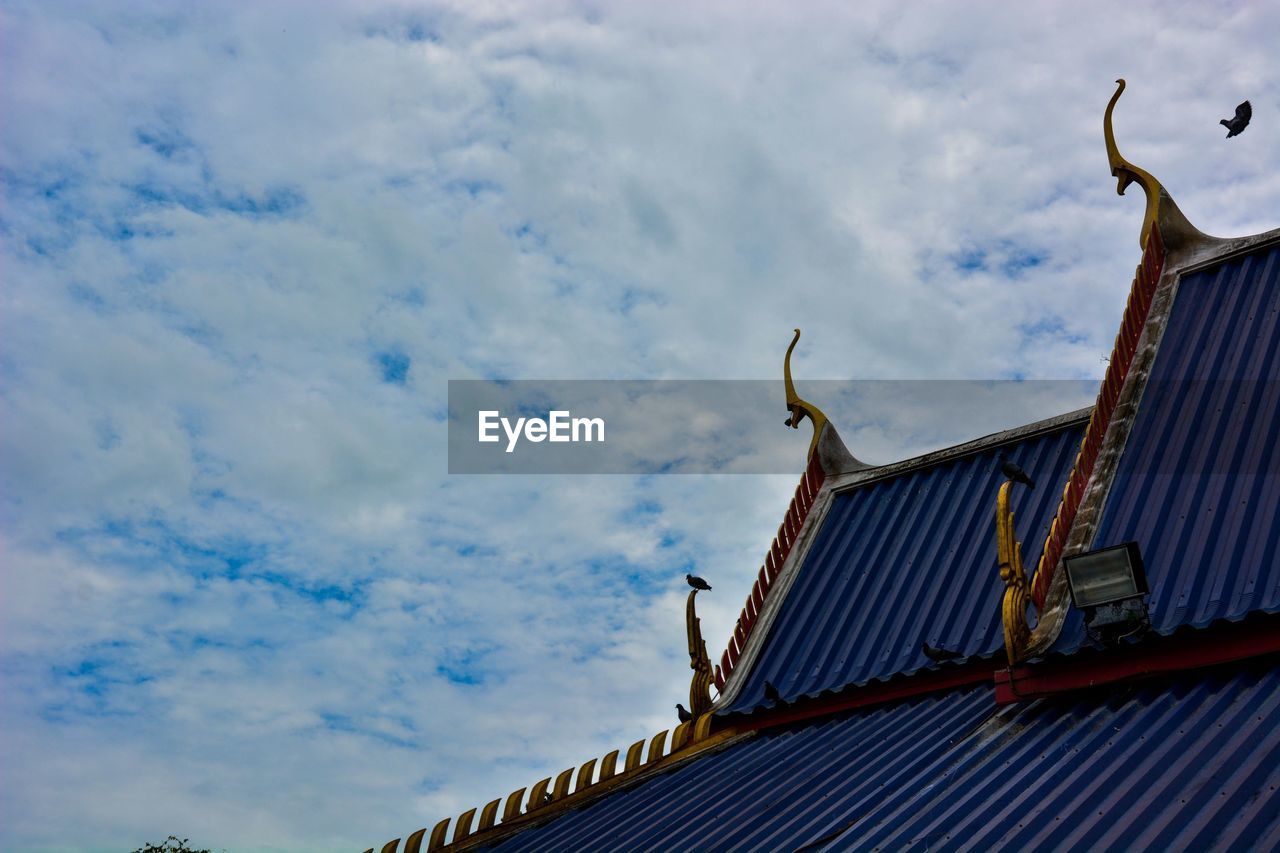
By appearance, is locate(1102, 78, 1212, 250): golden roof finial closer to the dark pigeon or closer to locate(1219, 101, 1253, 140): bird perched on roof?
locate(1219, 101, 1253, 140): bird perched on roof

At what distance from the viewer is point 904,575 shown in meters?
13.6

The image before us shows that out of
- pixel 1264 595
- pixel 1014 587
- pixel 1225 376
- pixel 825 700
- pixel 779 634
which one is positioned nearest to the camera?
pixel 1264 595

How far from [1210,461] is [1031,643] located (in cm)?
237

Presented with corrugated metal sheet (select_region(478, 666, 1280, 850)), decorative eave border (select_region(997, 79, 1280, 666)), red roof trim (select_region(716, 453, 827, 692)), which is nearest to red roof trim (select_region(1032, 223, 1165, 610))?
decorative eave border (select_region(997, 79, 1280, 666))

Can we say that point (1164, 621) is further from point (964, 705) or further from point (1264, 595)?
point (964, 705)

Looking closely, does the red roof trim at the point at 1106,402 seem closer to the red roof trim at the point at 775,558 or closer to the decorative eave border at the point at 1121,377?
the decorative eave border at the point at 1121,377

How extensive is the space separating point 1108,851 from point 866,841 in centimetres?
175

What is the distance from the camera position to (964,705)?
10555 millimetres

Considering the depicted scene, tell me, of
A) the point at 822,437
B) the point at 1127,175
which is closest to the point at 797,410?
the point at 822,437

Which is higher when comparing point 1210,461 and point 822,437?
point 822,437

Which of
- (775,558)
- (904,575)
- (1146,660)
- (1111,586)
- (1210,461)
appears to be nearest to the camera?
(1146,660)

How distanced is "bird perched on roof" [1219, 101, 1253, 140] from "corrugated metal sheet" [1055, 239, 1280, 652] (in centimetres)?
155

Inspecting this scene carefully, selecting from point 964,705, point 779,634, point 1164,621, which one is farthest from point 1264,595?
point 779,634

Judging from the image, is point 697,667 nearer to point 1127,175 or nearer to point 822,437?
point 822,437
